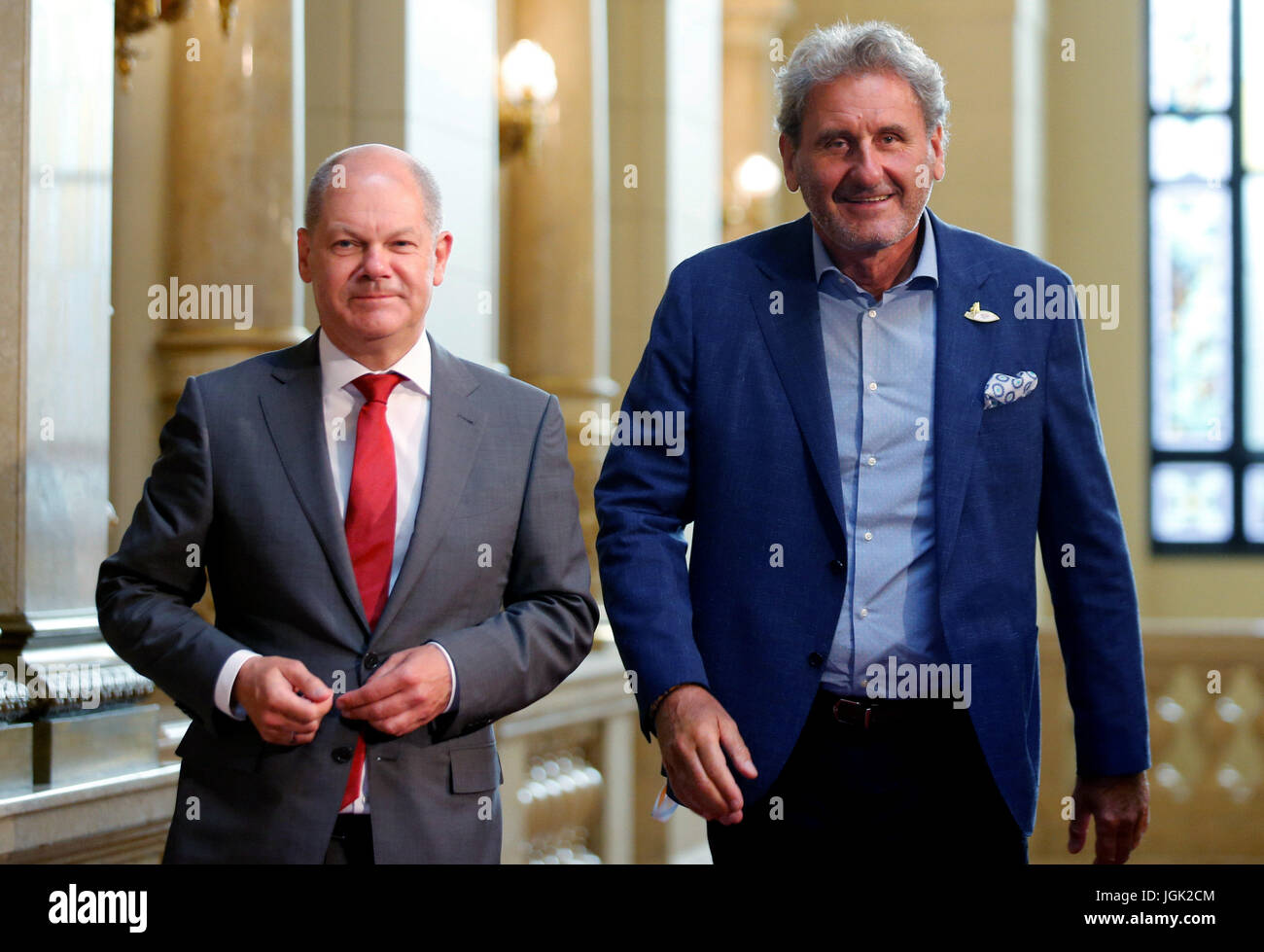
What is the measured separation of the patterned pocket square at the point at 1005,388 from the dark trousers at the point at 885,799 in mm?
490

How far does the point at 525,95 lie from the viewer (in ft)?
21.1

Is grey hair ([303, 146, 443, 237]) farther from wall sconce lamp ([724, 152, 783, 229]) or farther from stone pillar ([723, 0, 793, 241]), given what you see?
stone pillar ([723, 0, 793, 241])

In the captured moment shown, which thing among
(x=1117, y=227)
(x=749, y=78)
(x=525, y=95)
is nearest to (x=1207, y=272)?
(x=1117, y=227)

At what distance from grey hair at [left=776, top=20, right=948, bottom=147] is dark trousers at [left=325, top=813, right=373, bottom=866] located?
4.17 ft

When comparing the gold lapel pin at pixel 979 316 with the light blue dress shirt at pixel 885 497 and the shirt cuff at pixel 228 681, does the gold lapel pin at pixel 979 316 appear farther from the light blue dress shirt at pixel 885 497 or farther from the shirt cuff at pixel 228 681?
the shirt cuff at pixel 228 681

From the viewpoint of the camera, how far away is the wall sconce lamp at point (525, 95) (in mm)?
6395

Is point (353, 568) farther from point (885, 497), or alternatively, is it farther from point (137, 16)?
point (137, 16)

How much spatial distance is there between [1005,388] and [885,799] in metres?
0.68

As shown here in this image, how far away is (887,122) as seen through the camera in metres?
2.44

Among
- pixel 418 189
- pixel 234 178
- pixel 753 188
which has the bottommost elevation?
pixel 418 189
